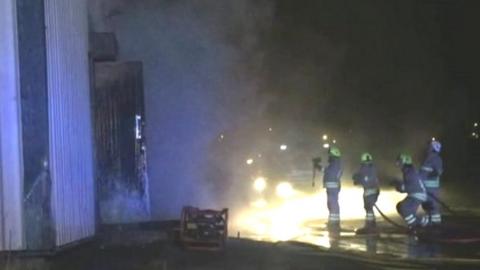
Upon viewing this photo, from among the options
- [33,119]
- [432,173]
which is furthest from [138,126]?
[432,173]

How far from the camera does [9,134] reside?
7867 millimetres

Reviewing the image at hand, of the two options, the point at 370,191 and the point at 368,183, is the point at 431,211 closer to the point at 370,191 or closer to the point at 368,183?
the point at 370,191

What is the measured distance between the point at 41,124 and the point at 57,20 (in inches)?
53.4

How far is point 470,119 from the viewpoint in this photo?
127ft

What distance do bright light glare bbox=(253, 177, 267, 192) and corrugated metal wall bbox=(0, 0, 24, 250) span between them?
10.5 metres

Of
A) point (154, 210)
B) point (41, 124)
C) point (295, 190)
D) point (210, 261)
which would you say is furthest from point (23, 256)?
point (295, 190)

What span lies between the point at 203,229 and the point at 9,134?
8.53 ft

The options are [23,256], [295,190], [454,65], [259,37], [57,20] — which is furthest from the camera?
[454,65]

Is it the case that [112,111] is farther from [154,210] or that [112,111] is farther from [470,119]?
[470,119]

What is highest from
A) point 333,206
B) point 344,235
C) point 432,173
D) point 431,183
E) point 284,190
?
point 432,173

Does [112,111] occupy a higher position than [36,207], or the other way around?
[112,111]

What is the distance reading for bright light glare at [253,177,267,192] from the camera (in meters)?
18.2

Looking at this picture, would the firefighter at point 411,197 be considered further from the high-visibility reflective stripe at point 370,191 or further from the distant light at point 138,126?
the distant light at point 138,126

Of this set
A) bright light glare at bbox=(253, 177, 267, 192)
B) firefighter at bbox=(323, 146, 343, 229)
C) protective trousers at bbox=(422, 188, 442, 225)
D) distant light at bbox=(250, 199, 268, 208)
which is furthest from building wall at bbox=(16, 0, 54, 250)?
bright light glare at bbox=(253, 177, 267, 192)
